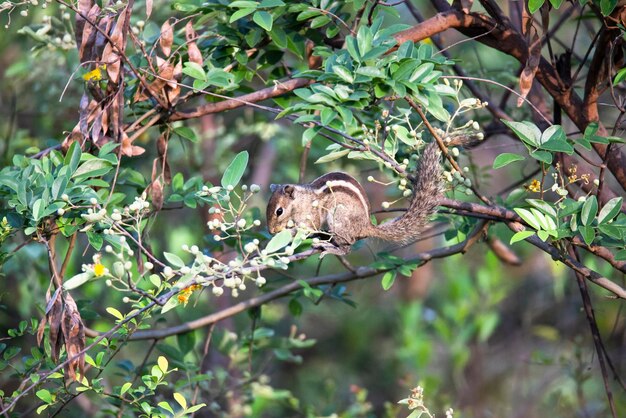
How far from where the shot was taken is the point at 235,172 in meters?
2.31

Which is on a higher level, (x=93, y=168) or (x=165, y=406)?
(x=93, y=168)

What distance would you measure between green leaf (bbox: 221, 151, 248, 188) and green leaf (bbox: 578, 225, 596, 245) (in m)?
0.96

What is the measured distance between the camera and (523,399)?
6.08m

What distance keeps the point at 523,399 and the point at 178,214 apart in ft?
11.4

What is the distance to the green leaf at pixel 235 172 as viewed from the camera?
2.28 metres

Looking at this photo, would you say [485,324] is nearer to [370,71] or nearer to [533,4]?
[533,4]

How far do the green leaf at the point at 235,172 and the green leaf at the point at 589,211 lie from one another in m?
0.96

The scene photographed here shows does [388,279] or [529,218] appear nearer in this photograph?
[529,218]

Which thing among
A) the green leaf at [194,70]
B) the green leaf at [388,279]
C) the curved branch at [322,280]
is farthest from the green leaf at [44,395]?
the green leaf at [388,279]

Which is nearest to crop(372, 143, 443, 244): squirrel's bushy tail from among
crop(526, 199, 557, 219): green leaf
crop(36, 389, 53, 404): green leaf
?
crop(526, 199, 557, 219): green leaf

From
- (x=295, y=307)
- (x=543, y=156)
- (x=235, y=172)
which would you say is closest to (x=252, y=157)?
(x=295, y=307)

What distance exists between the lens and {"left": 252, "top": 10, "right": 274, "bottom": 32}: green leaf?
2411mm

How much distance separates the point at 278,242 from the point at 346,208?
1.08 m

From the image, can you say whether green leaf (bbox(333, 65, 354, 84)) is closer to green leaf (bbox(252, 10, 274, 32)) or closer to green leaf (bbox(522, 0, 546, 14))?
green leaf (bbox(252, 10, 274, 32))
